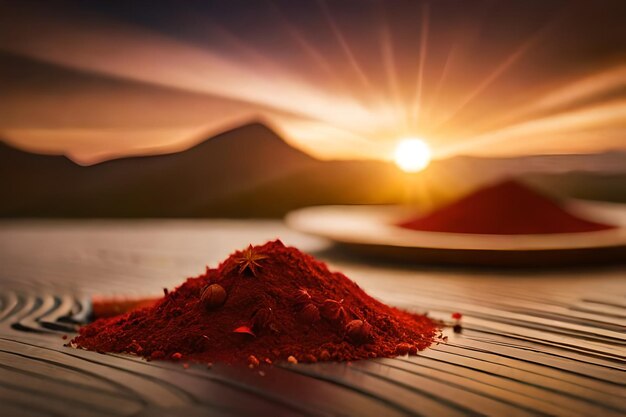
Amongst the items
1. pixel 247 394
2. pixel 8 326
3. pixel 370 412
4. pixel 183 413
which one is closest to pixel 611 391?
pixel 370 412

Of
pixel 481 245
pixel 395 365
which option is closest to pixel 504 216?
pixel 481 245

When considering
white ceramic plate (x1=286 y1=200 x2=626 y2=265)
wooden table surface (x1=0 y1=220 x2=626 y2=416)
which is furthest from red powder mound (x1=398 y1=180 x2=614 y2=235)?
wooden table surface (x1=0 y1=220 x2=626 y2=416)

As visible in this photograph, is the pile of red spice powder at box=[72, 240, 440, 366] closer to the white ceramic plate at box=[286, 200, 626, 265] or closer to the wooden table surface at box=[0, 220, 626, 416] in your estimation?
the wooden table surface at box=[0, 220, 626, 416]

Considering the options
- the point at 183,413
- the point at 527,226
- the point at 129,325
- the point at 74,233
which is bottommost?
the point at 183,413

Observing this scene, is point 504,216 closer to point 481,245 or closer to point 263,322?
point 481,245

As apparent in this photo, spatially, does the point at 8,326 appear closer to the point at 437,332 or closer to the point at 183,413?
the point at 183,413

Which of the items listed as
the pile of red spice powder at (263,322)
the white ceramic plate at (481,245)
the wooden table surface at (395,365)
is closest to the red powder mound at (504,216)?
the white ceramic plate at (481,245)
